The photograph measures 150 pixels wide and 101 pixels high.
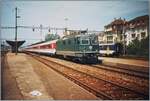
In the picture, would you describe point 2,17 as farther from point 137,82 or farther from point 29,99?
point 137,82

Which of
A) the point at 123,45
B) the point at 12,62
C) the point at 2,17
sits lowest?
the point at 12,62

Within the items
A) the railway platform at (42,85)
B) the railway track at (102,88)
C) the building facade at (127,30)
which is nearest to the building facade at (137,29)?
the building facade at (127,30)

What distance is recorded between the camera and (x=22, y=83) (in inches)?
151

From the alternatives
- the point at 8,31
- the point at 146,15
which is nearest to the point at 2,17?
the point at 8,31

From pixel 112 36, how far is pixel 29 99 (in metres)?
2.09

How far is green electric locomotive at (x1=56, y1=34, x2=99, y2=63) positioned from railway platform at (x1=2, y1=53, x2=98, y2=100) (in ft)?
4.87

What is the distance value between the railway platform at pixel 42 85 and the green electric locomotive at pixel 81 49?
148cm

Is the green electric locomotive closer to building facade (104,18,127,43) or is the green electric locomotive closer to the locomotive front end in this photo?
the locomotive front end

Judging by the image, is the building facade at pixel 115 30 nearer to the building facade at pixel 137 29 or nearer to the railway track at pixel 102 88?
the building facade at pixel 137 29

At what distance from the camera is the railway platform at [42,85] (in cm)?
349

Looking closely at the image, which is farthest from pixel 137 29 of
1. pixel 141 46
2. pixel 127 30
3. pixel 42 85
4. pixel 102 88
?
Answer: pixel 42 85

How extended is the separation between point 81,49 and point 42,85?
2327mm

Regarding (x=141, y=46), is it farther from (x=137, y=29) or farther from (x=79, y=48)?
(x=79, y=48)

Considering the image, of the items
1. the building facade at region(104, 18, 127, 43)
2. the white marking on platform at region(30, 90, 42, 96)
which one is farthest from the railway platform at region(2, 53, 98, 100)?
→ the building facade at region(104, 18, 127, 43)
